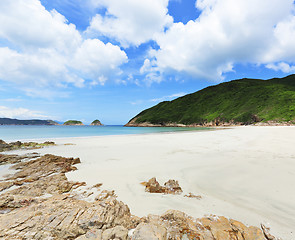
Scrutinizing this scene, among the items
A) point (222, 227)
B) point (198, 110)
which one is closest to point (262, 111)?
point (198, 110)

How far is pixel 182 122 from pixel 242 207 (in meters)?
128

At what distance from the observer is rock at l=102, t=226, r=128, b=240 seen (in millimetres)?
2701

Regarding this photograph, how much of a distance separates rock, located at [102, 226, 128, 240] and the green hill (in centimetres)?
9585

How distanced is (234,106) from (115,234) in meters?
133

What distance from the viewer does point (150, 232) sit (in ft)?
9.34

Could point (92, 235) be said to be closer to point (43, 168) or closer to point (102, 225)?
point (102, 225)

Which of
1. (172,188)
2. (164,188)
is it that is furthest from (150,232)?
(172,188)

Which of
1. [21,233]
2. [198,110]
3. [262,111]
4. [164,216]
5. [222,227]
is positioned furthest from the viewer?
[198,110]

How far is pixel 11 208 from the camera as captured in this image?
4.02 m

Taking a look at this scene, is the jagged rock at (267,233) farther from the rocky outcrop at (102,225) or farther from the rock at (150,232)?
the rock at (150,232)

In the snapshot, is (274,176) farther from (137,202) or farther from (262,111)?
(262,111)

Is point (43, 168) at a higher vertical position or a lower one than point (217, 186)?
higher

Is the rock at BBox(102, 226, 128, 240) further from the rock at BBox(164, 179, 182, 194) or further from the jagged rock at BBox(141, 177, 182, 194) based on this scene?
the rock at BBox(164, 179, 182, 194)

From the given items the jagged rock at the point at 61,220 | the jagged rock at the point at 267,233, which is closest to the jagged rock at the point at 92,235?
the jagged rock at the point at 61,220
